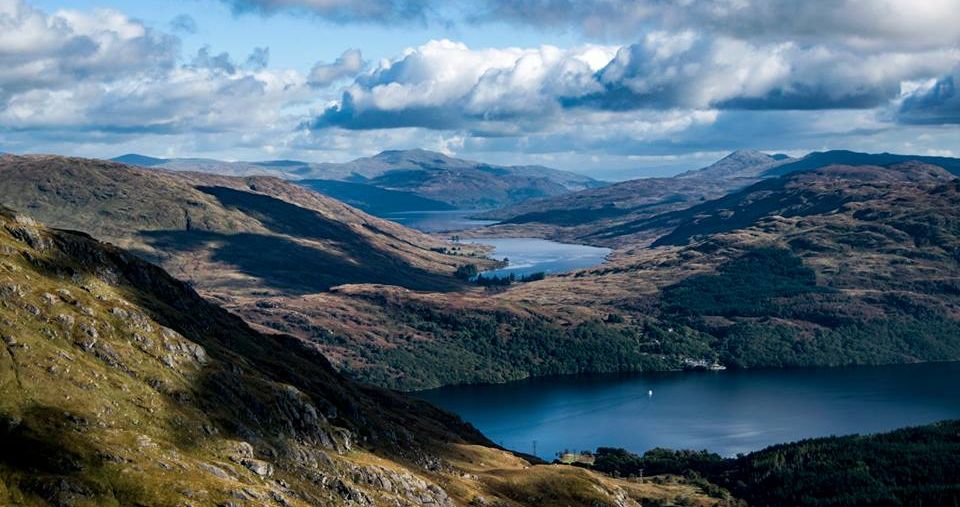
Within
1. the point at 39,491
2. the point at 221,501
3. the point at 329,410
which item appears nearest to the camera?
the point at 39,491

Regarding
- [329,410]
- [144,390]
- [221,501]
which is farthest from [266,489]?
[329,410]

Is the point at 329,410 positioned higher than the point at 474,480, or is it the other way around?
the point at 329,410

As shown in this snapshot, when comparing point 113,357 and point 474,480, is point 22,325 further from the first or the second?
point 474,480

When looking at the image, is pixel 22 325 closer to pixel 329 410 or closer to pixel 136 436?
pixel 136 436

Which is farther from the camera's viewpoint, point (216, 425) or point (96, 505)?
point (216, 425)

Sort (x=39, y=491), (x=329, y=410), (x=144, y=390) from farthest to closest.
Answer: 1. (x=329, y=410)
2. (x=144, y=390)
3. (x=39, y=491)

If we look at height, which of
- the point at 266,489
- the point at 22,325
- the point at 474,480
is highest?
the point at 22,325

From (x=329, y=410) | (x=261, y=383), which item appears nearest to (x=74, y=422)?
(x=261, y=383)
